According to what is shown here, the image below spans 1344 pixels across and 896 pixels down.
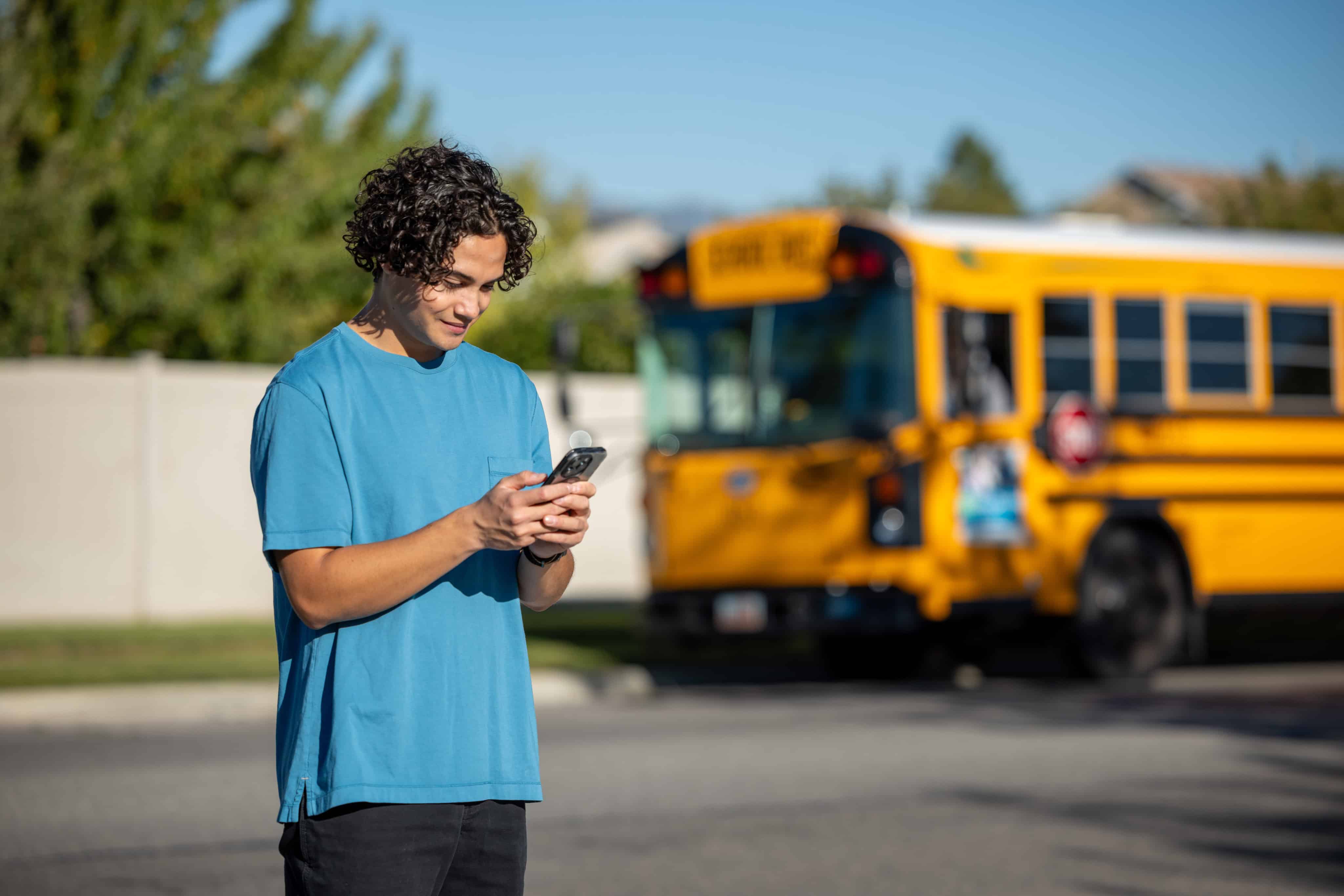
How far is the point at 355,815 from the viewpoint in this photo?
2455 millimetres

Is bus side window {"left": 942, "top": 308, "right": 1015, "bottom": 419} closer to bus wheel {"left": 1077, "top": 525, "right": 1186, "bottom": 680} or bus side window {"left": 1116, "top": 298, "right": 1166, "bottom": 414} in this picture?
bus side window {"left": 1116, "top": 298, "right": 1166, "bottom": 414}

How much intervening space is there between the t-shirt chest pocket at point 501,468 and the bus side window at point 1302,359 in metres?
11.0

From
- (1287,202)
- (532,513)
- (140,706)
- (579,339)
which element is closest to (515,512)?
(532,513)

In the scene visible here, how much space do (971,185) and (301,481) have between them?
83105 mm

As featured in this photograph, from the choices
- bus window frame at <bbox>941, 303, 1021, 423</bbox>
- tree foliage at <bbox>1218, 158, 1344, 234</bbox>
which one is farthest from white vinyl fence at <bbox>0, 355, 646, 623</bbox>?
tree foliage at <bbox>1218, 158, 1344, 234</bbox>

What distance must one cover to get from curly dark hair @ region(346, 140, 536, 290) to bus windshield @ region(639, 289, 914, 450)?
8620mm

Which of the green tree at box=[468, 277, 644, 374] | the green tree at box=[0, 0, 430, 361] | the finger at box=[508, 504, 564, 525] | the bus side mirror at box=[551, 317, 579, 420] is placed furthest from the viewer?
the green tree at box=[468, 277, 644, 374]

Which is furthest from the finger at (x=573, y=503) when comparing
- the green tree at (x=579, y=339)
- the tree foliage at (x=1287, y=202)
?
the tree foliage at (x=1287, y=202)

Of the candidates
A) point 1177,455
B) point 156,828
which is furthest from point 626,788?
point 1177,455

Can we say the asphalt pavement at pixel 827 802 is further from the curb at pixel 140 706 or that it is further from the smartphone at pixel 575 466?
the smartphone at pixel 575 466

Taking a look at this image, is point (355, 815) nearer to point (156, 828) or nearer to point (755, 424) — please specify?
point (156, 828)

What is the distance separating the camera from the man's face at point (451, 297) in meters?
2.55

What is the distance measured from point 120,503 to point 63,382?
1.28 m

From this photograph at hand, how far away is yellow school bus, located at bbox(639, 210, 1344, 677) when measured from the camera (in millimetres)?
11312
